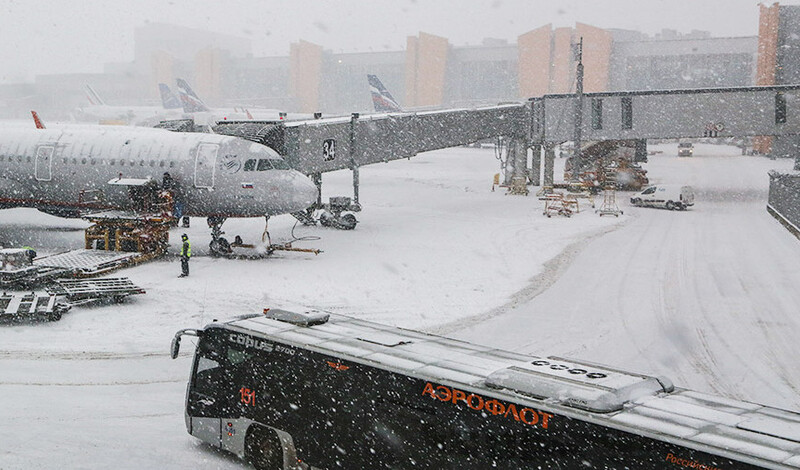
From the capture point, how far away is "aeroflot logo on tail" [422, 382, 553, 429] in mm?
10422

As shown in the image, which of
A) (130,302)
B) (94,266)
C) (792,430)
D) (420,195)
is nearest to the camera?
(792,430)

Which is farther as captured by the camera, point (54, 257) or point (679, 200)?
point (679, 200)

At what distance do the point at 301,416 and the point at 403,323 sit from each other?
11059 millimetres

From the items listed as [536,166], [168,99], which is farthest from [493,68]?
[536,166]

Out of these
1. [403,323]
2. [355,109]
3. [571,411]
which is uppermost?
[355,109]

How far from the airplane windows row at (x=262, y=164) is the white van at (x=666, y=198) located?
2825 centimetres

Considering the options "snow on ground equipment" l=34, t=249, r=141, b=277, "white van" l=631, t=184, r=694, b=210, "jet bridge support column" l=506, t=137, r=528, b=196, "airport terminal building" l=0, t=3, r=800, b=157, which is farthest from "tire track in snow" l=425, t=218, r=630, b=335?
"airport terminal building" l=0, t=3, r=800, b=157

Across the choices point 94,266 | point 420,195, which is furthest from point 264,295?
point 420,195

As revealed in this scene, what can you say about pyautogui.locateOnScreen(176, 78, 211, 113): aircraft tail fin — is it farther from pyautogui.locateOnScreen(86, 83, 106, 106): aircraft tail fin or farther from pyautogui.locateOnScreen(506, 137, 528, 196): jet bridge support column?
pyautogui.locateOnScreen(506, 137, 528, 196): jet bridge support column

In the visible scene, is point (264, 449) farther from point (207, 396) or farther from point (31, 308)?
point (31, 308)

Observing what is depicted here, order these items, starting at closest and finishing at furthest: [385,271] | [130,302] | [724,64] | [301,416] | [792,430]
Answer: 1. [792,430]
2. [301,416]
3. [130,302]
4. [385,271]
5. [724,64]

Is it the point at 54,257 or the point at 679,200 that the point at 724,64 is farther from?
the point at 54,257

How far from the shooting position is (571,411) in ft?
33.5

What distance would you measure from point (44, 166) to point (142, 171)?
4985 millimetres
